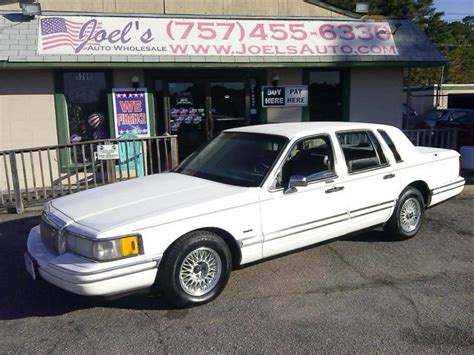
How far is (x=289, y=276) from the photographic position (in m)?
4.64

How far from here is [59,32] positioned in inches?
344

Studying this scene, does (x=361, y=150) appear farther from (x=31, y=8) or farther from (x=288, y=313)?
(x=31, y=8)

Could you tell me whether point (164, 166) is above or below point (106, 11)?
below

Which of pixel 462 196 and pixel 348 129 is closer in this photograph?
pixel 348 129

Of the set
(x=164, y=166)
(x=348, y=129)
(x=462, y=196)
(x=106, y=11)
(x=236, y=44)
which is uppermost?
(x=106, y=11)

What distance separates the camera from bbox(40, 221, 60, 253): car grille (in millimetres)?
3853

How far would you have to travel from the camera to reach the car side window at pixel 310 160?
4.49m

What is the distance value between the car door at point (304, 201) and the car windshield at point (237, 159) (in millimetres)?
162

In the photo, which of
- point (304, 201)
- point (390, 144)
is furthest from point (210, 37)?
point (304, 201)

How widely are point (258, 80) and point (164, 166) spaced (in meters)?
3.36

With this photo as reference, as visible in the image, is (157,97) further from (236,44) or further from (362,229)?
(362,229)

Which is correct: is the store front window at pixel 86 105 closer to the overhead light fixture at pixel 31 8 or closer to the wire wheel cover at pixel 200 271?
the overhead light fixture at pixel 31 8

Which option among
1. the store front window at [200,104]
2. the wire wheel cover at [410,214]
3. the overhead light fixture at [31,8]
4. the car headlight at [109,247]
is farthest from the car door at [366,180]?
the overhead light fixture at [31,8]

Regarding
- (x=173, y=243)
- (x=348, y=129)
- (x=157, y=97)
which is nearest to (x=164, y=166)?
(x=157, y=97)
